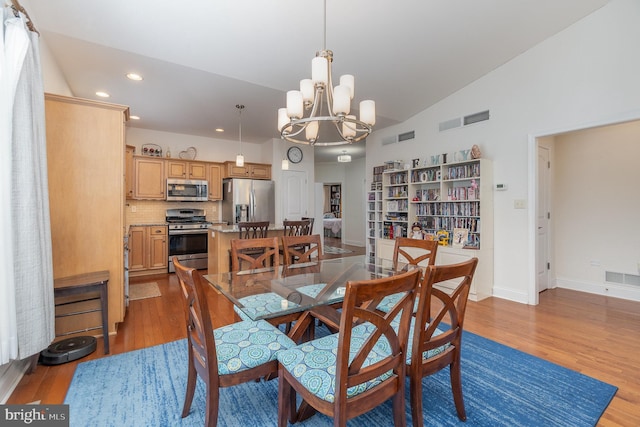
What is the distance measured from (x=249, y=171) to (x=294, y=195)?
1.14m

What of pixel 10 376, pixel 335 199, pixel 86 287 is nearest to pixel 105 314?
pixel 86 287

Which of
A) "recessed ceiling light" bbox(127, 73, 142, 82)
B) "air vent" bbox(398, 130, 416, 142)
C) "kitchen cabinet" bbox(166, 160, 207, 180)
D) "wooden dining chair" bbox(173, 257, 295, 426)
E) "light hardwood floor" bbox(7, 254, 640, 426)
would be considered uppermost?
"recessed ceiling light" bbox(127, 73, 142, 82)

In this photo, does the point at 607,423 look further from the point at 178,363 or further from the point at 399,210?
the point at 399,210

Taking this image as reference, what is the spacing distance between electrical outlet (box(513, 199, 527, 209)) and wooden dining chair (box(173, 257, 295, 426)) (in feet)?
11.9

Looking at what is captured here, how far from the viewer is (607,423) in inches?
64.1

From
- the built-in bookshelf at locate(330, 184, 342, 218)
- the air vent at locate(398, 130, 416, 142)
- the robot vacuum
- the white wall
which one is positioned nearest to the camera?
the robot vacuum

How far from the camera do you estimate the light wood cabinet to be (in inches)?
96.7

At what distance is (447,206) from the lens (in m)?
4.49

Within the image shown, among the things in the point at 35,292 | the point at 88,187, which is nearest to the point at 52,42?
the point at 88,187

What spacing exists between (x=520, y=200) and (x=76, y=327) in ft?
16.6

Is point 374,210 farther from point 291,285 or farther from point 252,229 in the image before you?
point 291,285

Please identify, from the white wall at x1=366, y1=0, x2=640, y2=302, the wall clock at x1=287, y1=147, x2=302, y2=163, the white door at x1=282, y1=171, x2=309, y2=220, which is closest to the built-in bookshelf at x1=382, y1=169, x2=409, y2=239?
the white wall at x1=366, y1=0, x2=640, y2=302

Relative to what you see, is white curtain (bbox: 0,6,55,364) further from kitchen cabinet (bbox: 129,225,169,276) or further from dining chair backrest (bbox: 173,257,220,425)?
kitchen cabinet (bbox: 129,225,169,276)

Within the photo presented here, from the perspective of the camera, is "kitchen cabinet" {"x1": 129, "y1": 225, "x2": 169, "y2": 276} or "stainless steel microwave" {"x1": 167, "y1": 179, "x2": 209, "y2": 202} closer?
"kitchen cabinet" {"x1": 129, "y1": 225, "x2": 169, "y2": 276}
